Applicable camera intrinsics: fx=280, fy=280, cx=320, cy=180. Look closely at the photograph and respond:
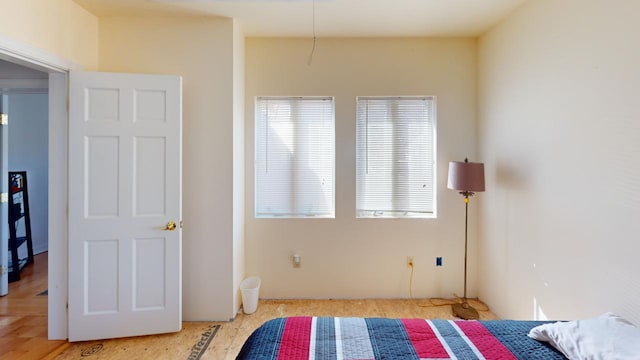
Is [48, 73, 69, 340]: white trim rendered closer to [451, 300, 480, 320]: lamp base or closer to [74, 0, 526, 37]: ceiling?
[74, 0, 526, 37]: ceiling

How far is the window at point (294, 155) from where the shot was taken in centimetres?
298

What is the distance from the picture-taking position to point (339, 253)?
2.95 metres

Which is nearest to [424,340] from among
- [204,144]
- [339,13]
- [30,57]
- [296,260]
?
[296,260]

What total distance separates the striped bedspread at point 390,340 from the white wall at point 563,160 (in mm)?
696

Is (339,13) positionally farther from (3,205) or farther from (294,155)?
(3,205)

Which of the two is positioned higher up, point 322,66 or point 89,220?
point 322,66

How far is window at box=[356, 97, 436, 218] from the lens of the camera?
2990 millimetres

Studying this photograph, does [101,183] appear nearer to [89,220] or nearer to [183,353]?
[89,220]

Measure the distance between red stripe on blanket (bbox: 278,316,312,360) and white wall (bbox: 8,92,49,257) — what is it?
4896 mm

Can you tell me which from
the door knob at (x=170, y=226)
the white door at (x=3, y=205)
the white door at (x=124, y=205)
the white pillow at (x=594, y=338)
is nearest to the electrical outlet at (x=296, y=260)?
the white door at (x=124, y=205)

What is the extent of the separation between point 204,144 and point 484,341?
94.8 inches

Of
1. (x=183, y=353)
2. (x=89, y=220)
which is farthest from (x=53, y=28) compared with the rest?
(x=183, y=353)

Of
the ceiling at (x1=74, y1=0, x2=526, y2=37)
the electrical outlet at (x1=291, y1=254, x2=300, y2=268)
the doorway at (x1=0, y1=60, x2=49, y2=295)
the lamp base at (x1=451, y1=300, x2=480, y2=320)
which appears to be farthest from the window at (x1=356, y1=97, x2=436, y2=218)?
the doorway at (x1=0, y1=60, x2=49, y2=295)

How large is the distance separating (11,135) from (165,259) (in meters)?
4.05
